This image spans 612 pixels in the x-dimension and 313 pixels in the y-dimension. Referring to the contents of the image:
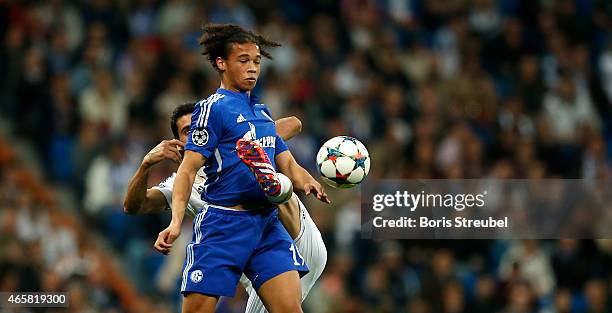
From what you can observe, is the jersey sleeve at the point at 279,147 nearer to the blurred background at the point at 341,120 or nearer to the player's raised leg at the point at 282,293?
the player's raised leg at the point at 282,293

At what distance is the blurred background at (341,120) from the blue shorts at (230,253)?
5.00 meters

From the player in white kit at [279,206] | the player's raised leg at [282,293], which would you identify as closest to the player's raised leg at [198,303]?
the player's raised leg at [282,293]

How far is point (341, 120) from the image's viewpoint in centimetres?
1386

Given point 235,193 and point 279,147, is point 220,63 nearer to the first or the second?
point 279,147

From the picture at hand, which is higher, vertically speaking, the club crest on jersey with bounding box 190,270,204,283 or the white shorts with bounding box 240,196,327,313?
the white shorts with bounding box 240,196,327,313

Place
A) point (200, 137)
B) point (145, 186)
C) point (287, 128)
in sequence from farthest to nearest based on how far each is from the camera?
1. point (287, 128)
2. point (145, 186)
3. point (200, 137)

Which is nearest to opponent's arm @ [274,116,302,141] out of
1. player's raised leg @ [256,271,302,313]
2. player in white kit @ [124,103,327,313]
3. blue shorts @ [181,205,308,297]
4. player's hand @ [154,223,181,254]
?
player in white kit @ [124,103,327,313]

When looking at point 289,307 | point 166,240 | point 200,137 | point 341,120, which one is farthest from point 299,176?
point 341,120

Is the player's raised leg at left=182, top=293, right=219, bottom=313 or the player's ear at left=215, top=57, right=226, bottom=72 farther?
the player's ear at left=215, top=57, right=226, bottom=72

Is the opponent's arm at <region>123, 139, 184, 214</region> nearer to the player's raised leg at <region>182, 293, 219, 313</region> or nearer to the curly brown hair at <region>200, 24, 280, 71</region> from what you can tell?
the curly brown hair at <region>200, 24, 280, 71</region>

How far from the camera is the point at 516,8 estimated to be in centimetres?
1600

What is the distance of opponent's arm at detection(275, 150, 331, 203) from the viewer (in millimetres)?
6027

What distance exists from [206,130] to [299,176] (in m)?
0.59

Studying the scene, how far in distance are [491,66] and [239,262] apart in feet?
32.0
